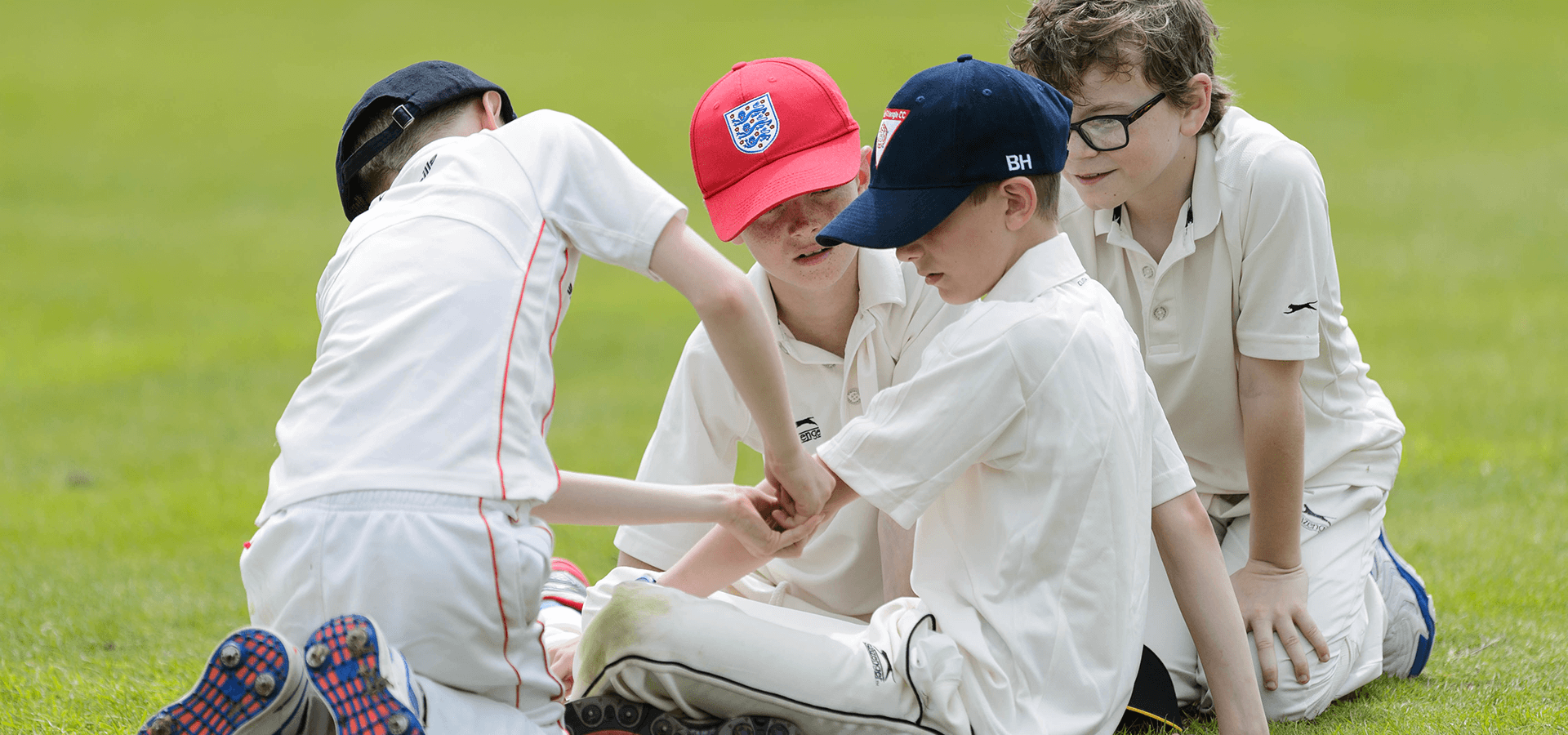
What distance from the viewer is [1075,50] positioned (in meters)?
3.37

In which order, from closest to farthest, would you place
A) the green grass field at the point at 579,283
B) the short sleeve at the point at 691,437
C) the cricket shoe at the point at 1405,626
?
1. the short sleeve at the point at 691,437
2. the cricket shoe at the point at 1405,626
3. the green grass field at the point at 579,283

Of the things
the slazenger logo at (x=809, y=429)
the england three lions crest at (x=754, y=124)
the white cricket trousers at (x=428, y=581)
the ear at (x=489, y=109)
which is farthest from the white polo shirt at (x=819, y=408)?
the white cricket trousers at (x=428, y=581)

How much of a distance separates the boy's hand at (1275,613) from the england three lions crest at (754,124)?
1.49m

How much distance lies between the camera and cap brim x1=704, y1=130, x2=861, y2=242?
3.13 metres

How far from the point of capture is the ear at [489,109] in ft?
9.98

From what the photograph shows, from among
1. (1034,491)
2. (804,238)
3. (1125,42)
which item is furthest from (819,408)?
(1125,42)

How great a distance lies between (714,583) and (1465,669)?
76.4 inches

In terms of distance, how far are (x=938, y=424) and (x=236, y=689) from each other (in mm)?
1278

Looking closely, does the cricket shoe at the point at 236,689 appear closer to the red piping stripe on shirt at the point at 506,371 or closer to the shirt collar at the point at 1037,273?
the red piping stripe on shirt at the point at 506,371

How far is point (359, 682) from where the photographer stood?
85.4 inches

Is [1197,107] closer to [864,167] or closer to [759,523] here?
[864,167]

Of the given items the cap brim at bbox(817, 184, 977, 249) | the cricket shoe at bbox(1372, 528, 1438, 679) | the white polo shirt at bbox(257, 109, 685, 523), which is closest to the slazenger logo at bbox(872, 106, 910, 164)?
the cap brim at bbox(817, 184, 977, 249)

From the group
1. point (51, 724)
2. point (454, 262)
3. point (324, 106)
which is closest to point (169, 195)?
point (324, 106)

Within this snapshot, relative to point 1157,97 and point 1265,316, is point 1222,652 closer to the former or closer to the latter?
point 1265,316
